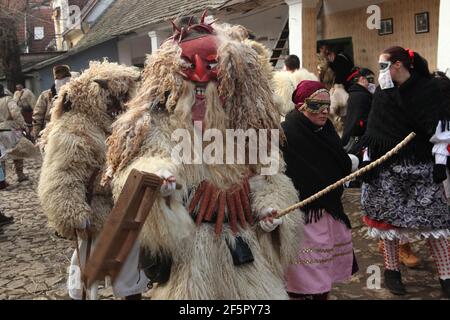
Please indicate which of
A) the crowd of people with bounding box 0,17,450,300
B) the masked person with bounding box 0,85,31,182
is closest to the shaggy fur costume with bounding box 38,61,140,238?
the crowd of people with bounding box 0,17,450,300

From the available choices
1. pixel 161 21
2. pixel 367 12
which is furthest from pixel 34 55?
pixel 367 12

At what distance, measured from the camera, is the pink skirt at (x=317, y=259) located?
2871 millimetres

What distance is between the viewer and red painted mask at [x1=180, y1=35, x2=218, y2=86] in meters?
2.39

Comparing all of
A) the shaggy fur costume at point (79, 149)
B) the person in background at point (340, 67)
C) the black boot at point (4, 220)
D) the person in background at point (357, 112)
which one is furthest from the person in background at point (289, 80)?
the black boot at point (4, 220)

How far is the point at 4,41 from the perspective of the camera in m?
18.0

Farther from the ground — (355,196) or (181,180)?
(181,180)

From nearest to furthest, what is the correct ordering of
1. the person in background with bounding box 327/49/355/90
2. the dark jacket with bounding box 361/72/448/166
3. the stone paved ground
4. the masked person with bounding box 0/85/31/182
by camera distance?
the dark jacket with bounding box 361/72/448/166, the stone paved ground, the person in background with bounding box 327/49/355/90, the masked person with bounding box 0/85/31/182

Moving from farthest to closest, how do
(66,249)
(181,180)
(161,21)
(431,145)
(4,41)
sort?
(4,41)
(161,21)
(66,249)
(431,145)
(181,180)

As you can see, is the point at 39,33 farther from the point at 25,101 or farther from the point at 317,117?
the point at 317,117

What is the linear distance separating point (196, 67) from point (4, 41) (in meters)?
18.1

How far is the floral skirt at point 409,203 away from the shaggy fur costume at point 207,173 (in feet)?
4.48

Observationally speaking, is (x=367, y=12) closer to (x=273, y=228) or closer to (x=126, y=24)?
(x=273, y=228)

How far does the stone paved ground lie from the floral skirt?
527 millimetres

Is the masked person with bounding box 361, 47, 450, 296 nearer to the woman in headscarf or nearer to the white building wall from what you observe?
the woman in headscarf
